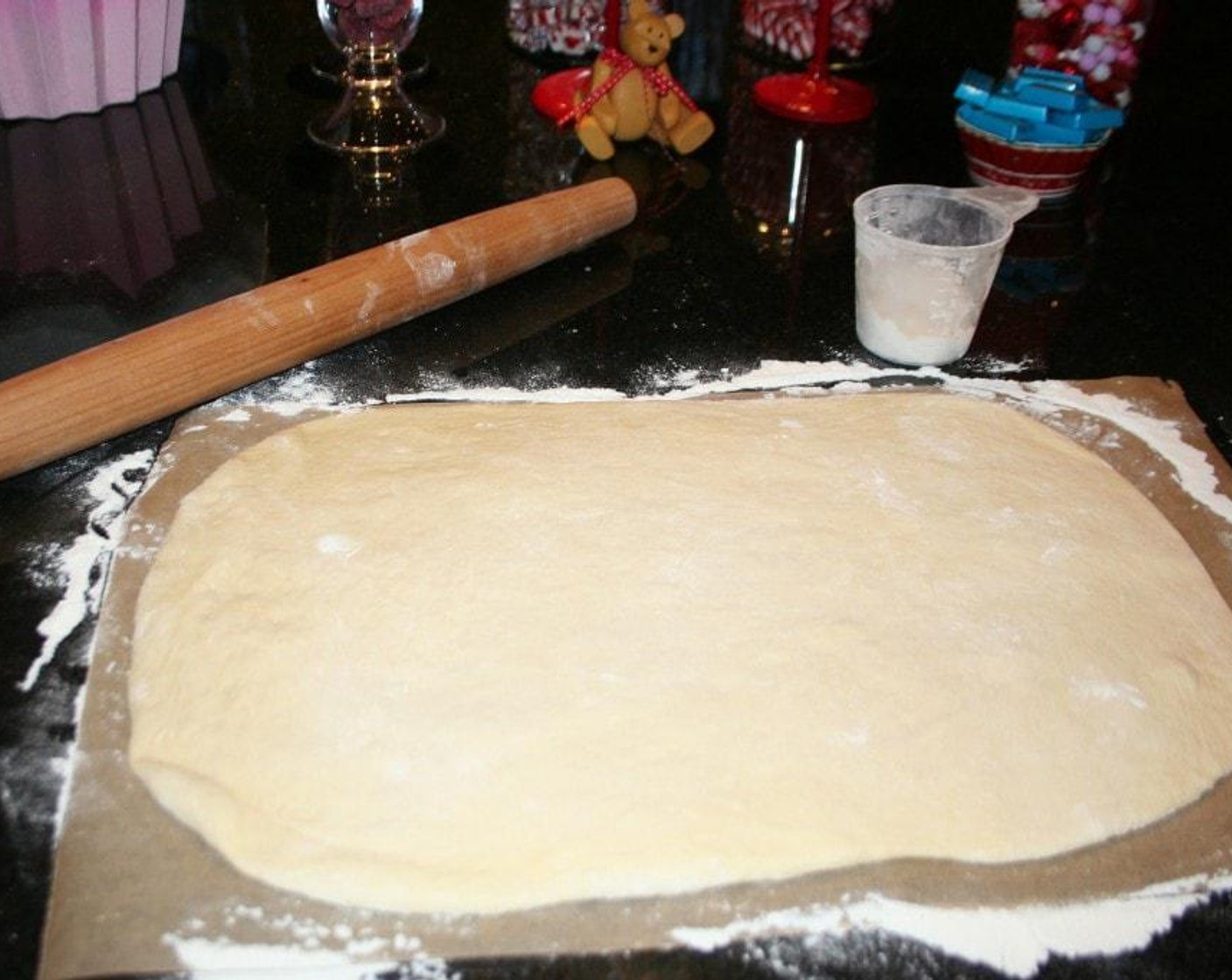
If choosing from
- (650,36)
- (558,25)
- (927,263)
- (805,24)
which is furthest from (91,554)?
(805,24)

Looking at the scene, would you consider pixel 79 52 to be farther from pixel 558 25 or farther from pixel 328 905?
pixel 328 905

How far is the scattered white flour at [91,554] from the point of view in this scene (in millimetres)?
1027

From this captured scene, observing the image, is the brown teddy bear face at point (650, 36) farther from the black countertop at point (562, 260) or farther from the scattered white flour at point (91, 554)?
the scattered white flour at point (91, 554)

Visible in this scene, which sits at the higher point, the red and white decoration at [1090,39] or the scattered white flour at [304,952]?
the red and white decoration at [1090,39]

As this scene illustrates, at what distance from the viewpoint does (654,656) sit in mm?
981

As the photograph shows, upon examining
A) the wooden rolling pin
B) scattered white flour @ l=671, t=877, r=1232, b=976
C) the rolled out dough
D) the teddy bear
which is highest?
the teddy bear

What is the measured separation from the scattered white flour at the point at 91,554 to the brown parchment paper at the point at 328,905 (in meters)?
0.09

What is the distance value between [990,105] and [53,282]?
56.6 inches

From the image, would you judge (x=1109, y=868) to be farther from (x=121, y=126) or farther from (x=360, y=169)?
(x=121, y=126)

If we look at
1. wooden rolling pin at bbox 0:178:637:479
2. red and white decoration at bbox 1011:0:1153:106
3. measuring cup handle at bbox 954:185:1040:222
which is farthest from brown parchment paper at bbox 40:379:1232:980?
red and white decoration at bbox 1011:0:1153:106

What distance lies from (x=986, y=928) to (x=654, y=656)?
0.34 meters

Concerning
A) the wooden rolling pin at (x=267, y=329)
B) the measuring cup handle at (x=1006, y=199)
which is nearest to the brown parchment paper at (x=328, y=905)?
the wooden rolling pin at (x=267, y=329)

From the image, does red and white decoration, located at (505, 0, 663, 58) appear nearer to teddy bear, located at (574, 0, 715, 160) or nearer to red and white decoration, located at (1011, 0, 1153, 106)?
teddy bear, located at (574, 0, 715, 160)

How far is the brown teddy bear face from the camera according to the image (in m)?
1.80
